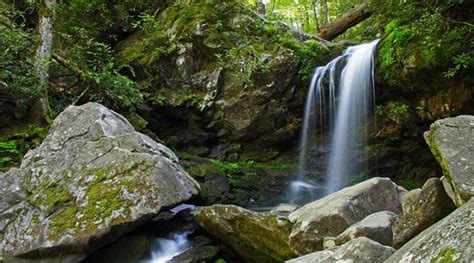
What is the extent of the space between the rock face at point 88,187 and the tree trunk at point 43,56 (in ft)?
6.70

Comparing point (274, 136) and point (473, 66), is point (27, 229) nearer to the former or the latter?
point (274, 136)

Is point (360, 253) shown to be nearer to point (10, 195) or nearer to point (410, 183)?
point (10, 195)

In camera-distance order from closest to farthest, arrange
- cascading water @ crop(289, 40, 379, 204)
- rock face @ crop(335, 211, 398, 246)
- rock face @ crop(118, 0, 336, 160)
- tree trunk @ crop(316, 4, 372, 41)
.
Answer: rock face @ crop(335, 211, 398, 246), cascading water @ crop(289, 40, 379, 204), rock face @ crop(118, 0, 336, 160), tree trunk @ crop(316, 4, 372, 41)

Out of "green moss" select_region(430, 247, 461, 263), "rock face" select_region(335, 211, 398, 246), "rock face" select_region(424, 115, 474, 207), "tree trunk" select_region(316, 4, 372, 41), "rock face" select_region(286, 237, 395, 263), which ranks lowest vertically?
"rock face" select_region(335, 211, 398, 246)

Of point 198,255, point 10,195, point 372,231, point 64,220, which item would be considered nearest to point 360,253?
point 372,231

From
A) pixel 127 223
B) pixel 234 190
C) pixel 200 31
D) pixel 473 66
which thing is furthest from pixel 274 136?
pixel 127 223

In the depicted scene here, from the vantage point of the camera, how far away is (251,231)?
4801 millimetres

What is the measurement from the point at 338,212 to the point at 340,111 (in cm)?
616

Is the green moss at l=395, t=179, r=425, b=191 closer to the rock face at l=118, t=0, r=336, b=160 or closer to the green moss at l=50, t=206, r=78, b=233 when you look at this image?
the rock face at l=118, t=0, r=336, b=160

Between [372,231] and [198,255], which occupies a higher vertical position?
[372,231]

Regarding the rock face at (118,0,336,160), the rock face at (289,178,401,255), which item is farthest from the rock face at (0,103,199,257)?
the rock face at (118,0,336,160)

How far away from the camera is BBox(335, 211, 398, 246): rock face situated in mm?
3475

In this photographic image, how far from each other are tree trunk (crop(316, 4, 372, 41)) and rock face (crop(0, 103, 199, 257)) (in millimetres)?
8921

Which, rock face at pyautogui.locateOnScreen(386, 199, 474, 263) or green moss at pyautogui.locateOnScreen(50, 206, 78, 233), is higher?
rock face at pyautogui.locateOnScreen(386, 199, 474, 263)
